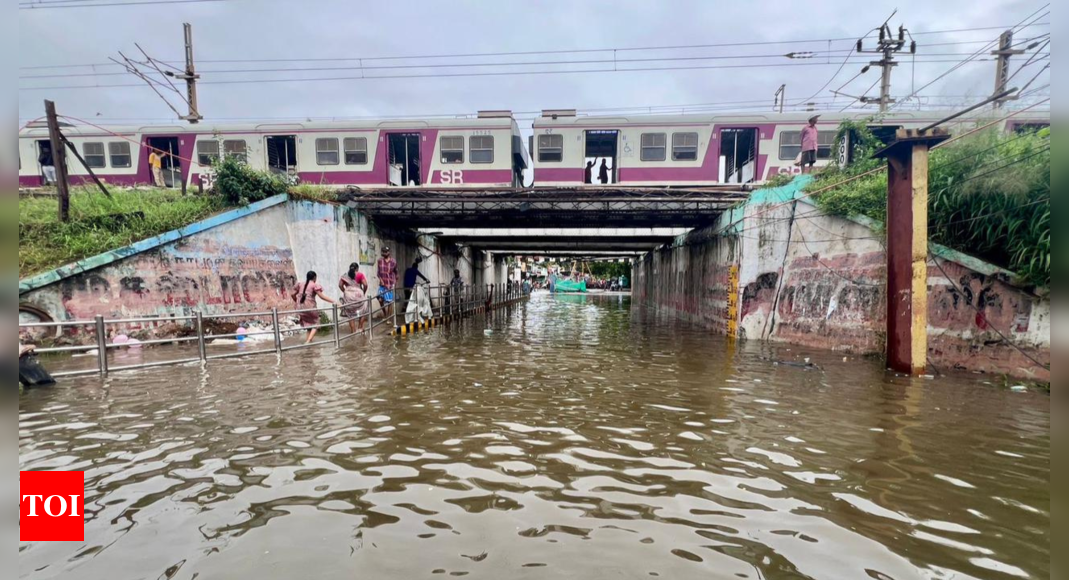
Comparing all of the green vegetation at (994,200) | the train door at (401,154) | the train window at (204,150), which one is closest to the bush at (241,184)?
the train door at (401,154)

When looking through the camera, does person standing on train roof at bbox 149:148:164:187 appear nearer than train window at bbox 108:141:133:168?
Yes

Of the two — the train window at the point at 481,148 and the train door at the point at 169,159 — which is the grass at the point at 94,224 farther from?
the train window at the point at 481,148

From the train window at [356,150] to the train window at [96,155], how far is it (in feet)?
30.1

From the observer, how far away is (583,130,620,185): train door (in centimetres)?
1605

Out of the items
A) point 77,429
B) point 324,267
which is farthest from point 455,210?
point 77,429

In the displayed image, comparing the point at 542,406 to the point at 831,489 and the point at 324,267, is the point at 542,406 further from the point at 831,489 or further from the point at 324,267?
the point at 324,267

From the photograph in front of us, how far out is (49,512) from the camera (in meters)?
2.77

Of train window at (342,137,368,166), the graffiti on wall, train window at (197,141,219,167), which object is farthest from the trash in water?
train window at (197,141,219,167)

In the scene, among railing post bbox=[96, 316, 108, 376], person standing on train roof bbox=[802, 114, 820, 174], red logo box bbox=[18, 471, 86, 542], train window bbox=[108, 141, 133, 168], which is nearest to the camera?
red logo box bbox=[18, 471, 86, 542]

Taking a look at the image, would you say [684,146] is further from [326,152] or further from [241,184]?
[241,184]

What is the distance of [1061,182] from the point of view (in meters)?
2.91

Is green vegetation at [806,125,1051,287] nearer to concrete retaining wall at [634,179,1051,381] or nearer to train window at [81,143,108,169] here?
concrete retaining wall at [634,179,1051,381]

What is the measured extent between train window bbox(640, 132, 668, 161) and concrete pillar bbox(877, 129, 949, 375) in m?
8.57

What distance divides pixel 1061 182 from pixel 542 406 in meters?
4.54
